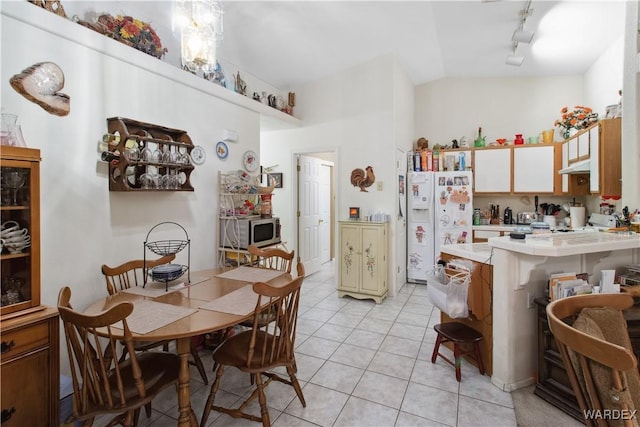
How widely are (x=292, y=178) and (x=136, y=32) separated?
2.80 meters

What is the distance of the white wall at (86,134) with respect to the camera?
203 centimetres

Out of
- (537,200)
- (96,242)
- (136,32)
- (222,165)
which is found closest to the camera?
(96,242)

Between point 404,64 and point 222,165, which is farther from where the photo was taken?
point 404,64

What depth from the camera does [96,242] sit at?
2393mm

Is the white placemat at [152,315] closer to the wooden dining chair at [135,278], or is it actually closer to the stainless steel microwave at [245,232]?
the wooden dining chair at [135,278]

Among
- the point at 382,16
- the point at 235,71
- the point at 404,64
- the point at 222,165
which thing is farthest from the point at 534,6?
the point at 222,165

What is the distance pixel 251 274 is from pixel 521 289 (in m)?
2.03

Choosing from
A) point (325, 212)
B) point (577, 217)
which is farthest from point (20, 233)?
point (577, 217)

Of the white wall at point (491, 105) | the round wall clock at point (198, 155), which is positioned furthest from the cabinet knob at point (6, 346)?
the white wall at point (491, 105)

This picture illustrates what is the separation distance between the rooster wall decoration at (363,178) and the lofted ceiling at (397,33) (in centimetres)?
152

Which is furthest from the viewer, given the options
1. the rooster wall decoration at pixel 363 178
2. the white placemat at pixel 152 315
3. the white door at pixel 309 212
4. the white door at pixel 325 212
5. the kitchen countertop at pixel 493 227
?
the white door at pixel 325 212

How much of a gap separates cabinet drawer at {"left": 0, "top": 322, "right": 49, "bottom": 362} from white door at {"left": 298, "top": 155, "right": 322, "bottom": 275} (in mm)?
3686

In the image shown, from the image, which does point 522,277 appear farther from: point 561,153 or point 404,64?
point 404,64

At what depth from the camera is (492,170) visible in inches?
188
